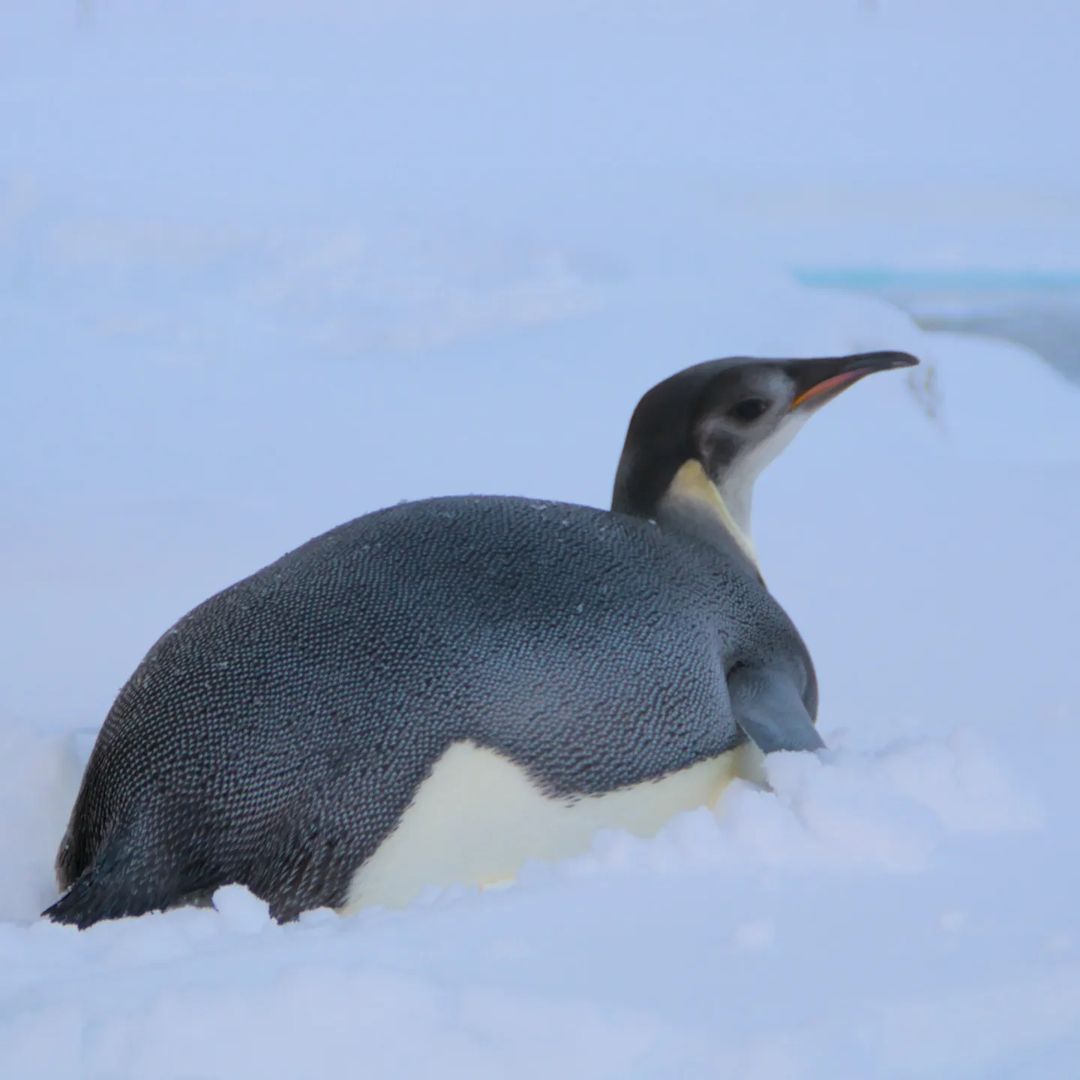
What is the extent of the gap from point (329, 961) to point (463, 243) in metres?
3.76

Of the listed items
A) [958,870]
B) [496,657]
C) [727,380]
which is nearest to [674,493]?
[727,380]

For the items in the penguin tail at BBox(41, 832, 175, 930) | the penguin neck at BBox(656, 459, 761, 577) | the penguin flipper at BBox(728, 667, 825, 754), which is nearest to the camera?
the penguin tail at BBox(41, 832, 175, 930)

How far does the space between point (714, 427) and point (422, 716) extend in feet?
2.08

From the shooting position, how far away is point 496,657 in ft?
4.55

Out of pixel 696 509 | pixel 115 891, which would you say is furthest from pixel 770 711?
pixel 115 891

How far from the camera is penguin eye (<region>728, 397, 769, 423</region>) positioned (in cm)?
182

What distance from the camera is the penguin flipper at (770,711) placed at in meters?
1.51

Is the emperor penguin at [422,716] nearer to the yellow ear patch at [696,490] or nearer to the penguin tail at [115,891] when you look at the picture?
the penguin tail at [115,891]

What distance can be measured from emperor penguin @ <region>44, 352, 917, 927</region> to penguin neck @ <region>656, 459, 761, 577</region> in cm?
16

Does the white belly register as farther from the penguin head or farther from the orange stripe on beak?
the orange stripe on beak

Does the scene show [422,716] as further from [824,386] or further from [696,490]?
[824,386]

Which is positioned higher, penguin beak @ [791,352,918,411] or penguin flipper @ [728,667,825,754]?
penguin beak @ [791,352,918,411]

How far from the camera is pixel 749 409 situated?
6.00 ft

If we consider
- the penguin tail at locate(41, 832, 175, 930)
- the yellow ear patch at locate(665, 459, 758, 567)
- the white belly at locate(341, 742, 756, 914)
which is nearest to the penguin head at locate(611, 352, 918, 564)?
the yellow ear patch at locate(665, 459, 758, 567)
